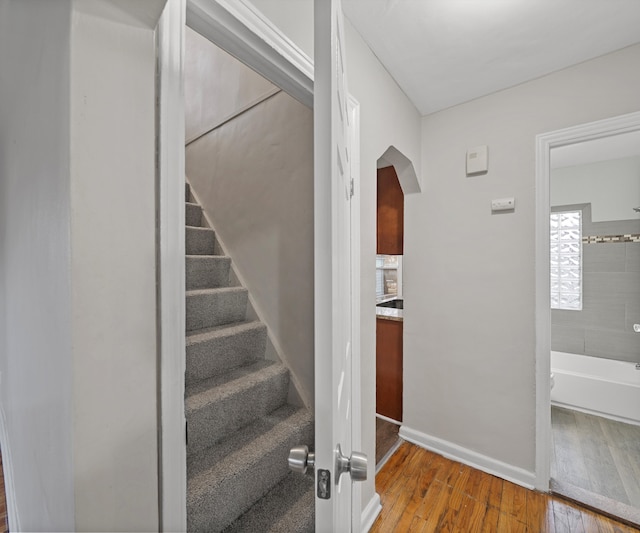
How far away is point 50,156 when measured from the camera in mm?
548

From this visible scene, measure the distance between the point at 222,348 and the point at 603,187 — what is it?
13.9 ft

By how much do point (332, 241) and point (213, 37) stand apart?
79cm

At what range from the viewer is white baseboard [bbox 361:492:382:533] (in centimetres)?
152

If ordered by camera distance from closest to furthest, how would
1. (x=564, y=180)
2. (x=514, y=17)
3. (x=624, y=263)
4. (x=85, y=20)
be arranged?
(x=85, y=20)
(x=514, y=17)
(x=624, y=263)
(x=564, y=180)

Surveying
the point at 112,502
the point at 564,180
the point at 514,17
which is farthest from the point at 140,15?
the point at 564,180

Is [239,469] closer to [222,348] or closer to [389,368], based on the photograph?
[222,348]

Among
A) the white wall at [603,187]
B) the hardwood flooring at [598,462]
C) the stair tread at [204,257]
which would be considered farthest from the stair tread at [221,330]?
the white wall at [603,187]

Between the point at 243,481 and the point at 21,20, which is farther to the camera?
the point at 243,481

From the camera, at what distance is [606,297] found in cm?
325

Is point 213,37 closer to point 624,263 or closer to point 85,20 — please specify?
point 85,20

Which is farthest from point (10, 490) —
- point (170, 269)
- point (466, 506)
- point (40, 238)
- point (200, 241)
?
point (466, 506)

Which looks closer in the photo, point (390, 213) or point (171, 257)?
point (171, 257)

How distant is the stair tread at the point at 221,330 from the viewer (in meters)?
1.57

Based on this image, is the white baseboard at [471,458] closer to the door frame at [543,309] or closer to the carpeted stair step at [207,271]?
the door frame at [543,309]
